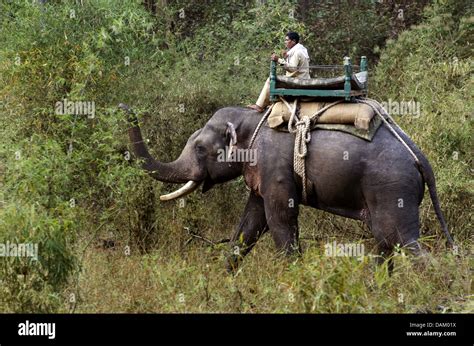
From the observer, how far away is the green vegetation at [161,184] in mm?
8078

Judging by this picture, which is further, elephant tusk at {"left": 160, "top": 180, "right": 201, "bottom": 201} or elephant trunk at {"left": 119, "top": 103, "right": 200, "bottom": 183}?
elephant tusk at {"left": 160, "top": 180, "right": 201, "bottom": 201}

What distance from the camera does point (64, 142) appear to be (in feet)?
33.3

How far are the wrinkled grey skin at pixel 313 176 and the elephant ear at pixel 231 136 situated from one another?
0.12 feet

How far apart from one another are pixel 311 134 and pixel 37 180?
2.65 m

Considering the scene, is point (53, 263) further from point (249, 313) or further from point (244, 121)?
point (244, 121)

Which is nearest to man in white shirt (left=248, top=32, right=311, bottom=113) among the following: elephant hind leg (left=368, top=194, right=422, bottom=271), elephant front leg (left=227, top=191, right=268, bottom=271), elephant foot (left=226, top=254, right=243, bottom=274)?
elephant front leg (left=227, top=191, right=268, bottom=271)

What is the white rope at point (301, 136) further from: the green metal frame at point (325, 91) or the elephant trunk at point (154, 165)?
the elephant trunk at point (154, 165)

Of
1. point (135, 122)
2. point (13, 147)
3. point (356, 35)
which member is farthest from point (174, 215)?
point (356, 35)

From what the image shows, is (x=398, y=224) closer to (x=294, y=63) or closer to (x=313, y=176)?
(x=313, y=176)

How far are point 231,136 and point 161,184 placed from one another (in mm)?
1369

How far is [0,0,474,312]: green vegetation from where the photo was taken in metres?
8.08

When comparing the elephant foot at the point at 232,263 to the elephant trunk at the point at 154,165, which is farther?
the elephant trunk at the point at 154,165

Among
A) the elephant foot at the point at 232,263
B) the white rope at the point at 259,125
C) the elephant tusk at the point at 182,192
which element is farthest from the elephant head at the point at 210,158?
the elephant foot at the point at 232,263

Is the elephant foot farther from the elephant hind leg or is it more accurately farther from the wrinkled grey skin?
the elephant hind leg
